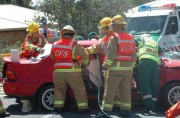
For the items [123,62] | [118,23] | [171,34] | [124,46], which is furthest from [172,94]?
[171,34]

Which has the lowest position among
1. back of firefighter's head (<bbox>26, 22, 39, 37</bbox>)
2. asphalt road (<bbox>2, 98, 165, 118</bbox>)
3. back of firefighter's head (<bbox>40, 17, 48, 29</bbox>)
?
asphalt road (<bbox>2, 98, 165, 118</bbox>)

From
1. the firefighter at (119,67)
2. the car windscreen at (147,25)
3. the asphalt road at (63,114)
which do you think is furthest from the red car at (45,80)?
the car windscreen at (147,25)

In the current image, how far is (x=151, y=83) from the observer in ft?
25.0

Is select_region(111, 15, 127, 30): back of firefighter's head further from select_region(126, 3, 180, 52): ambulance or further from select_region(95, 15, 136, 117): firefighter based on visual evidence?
select_region(126, 3, 180, 52): ambulance

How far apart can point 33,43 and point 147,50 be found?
278 centimetres

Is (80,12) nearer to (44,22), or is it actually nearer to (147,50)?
(44,22)

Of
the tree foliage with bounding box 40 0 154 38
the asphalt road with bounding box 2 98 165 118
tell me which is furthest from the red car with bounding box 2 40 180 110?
the tree foliage with bounding box 40 0 154 38

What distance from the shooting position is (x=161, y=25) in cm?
1323

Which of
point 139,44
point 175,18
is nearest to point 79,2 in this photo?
point 175,18

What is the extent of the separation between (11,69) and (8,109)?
995mm

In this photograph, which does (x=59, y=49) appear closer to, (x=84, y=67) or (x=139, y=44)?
(x=84, y=67)

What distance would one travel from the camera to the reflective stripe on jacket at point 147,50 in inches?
303

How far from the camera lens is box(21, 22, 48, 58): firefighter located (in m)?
8.52

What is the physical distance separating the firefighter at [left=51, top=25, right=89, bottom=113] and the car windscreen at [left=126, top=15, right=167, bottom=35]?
6070mm
